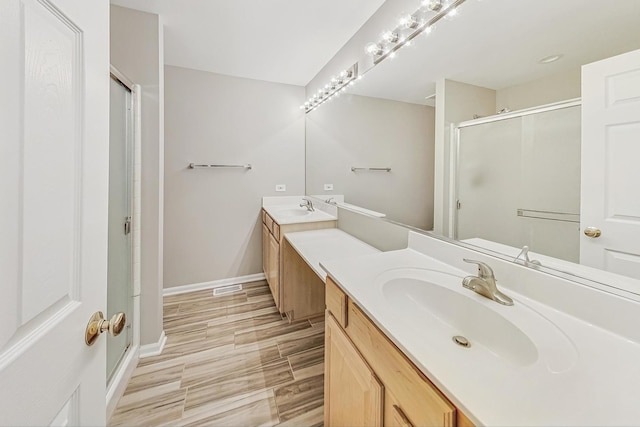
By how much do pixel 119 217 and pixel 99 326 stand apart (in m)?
1.23

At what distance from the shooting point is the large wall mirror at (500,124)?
737 mm

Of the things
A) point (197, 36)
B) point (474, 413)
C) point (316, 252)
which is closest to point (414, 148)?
point (316, 252)

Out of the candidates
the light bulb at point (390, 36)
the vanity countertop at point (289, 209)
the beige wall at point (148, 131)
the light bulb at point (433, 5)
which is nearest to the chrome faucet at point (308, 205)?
the vanity countertop at point (289, 209)

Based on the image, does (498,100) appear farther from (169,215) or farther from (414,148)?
(169,215)

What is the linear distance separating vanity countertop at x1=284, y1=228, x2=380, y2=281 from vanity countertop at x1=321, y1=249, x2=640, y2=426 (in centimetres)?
62

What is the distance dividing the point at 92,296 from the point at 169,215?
7.53 feet

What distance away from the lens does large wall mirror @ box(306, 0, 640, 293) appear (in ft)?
2.42

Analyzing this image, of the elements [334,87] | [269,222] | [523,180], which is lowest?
[269,222]

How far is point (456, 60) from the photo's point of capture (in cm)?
111

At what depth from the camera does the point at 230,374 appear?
1.58m

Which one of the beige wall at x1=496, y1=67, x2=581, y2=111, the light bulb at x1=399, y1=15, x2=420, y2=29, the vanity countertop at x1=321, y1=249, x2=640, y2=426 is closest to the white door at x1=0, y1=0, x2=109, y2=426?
the vanity countertop at x1=321, y1=249, x2=640, y2=426

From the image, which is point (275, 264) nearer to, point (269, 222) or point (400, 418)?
point (269, 222)

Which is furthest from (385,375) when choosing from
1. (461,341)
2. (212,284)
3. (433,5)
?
(212,284)

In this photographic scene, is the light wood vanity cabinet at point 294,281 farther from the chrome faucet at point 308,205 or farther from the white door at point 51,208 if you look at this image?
the white door at point 51,208
